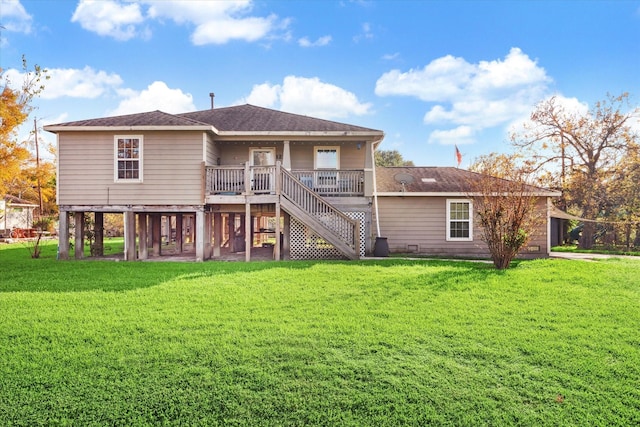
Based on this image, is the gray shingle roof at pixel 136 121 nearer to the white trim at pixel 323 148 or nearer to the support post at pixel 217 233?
the support post at pixel 217 233

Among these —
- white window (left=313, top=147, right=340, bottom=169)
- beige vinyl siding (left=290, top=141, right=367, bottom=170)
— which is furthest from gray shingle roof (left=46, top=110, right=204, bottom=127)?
white window (left=313, top=147, right=340, bottom=169)

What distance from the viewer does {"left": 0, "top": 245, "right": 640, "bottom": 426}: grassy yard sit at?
3.91 metres

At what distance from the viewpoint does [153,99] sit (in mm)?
32500

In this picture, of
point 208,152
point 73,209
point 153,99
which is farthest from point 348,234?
point 153,99

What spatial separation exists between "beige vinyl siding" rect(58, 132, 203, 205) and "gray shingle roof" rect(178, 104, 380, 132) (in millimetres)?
1952

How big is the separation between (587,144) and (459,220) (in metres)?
13.3

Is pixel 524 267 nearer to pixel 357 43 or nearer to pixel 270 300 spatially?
pixel 270 300

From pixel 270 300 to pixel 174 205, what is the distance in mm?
8060

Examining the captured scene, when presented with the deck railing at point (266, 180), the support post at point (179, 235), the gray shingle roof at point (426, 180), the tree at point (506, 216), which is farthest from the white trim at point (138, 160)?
the tree at point (506, 216)

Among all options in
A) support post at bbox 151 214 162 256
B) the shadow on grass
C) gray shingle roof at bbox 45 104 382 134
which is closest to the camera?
the shadow on grass

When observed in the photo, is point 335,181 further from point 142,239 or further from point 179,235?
point 179,235

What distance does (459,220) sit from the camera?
53.9 feet

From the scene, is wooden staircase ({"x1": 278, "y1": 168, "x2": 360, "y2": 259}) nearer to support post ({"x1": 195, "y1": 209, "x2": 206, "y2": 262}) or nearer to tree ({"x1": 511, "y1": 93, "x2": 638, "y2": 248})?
support post ({"x1": 195, "y1": 209, "x2": 206, "y2": 262})

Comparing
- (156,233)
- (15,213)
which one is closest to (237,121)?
(156,233)
